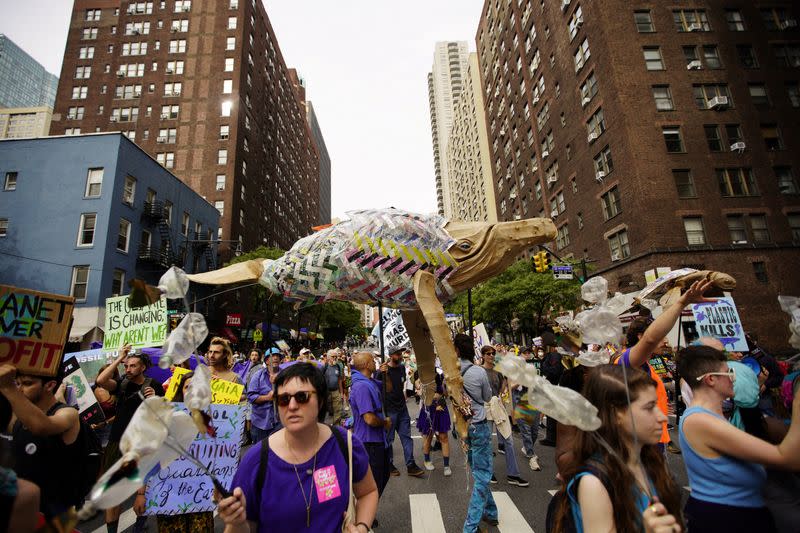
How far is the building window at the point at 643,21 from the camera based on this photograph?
2464cm

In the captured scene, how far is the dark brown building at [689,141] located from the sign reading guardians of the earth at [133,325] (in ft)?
72.9

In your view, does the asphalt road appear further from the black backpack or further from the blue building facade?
the blue building facade

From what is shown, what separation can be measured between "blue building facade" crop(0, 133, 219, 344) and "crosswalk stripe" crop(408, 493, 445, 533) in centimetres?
1578

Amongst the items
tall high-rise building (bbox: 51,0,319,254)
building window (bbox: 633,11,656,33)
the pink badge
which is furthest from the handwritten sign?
tall high-rise building (bbox: 51,0,319,254)

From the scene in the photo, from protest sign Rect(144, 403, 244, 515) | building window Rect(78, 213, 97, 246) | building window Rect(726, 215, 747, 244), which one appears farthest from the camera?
building window Rect(726, 215, 747, 244)

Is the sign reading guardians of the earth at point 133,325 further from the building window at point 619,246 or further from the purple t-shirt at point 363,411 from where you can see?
the building window at point 619,246

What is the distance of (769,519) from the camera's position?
2197 millimetres

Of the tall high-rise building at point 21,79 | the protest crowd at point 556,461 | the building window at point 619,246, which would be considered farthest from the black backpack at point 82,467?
the tall high-rise building at point 21,79


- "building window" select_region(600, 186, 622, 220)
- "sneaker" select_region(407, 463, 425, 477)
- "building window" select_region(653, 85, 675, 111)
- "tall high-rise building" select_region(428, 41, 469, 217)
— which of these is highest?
"tall high-rise building" select_region(428, 41, 469, 217)

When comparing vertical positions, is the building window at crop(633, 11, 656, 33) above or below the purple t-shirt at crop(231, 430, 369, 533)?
above

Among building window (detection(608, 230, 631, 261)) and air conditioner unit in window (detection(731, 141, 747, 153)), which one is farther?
building window (detection(608, 230, 631, 261))

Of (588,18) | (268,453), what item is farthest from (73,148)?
(588,18)

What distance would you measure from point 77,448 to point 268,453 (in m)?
1.82

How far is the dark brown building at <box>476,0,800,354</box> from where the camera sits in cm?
2147
